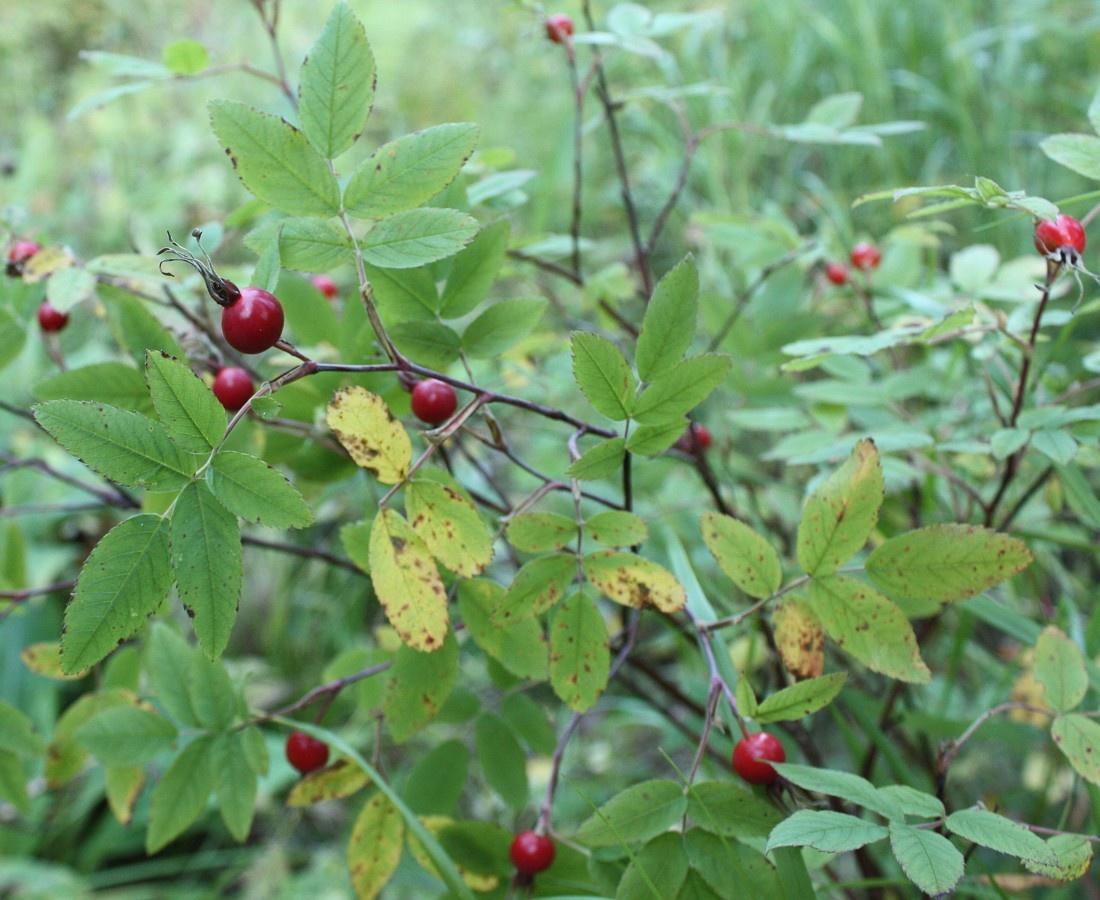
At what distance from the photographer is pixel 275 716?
0.64 m

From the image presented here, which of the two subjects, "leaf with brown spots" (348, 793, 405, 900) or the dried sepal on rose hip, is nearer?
the dried sepal on rose hip

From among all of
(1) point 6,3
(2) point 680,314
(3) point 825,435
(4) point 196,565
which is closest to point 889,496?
(3) point 825,435

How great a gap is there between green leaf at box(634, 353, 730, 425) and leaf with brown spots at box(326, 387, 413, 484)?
14cm

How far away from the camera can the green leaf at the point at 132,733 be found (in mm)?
671

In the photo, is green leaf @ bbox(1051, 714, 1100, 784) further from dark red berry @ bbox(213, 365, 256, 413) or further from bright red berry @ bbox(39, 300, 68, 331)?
bright red berry @ bbox(39, 300, 68, 331)

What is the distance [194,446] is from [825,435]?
1.83 ft

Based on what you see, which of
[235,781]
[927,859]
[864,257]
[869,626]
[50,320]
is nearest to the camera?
[927,859]

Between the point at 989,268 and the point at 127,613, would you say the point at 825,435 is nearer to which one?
the point at 989,268

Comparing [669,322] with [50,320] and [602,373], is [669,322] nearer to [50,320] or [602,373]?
[602,373]

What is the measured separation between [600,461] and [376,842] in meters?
0.33

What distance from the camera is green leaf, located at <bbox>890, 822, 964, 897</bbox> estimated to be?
1.39 ft

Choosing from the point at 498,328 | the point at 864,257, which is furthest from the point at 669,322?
the point at 864,257

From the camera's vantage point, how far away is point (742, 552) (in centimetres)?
58

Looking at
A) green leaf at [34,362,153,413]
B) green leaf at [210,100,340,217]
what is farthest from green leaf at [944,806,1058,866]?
green leaf at [34,362,153,413]
